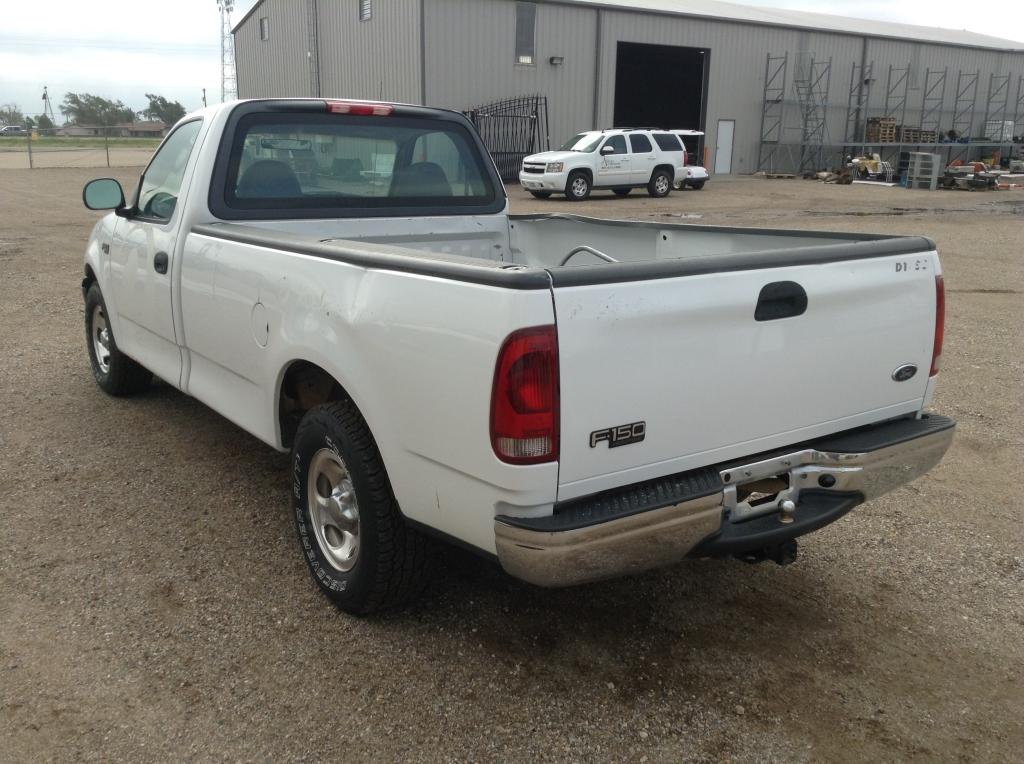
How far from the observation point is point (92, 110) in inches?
4077

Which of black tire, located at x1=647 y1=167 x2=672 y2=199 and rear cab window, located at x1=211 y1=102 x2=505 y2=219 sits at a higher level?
rear cab window, located at x1=211 y1=102 x2=505 y2=219

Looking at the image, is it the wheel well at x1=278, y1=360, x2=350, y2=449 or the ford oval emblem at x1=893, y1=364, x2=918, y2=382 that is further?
the wheel well at x1=278, y1=360, x2=350, y2=449

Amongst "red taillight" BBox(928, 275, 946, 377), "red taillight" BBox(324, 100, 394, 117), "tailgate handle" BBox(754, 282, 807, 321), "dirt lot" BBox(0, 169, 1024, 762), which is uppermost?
"red taillight" BBox(324, 100, 394, 117)

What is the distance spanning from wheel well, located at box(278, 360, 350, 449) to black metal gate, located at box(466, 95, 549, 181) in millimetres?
27413

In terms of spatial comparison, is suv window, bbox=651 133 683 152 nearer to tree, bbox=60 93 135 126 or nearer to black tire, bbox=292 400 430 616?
black tire, bbox=292 400 430 616

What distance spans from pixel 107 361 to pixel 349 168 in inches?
99.1

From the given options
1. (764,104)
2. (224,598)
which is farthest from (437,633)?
(764,104)

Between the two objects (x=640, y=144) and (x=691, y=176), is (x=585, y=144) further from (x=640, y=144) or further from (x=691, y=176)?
(x=691, y=176)

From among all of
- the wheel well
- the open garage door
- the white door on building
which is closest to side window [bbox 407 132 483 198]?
the wheel well

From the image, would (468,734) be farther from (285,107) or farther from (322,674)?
(285,107)

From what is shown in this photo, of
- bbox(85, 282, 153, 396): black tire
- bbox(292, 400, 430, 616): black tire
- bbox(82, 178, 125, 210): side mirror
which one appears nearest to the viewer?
bbox(292, 400, 430, 616): black tire

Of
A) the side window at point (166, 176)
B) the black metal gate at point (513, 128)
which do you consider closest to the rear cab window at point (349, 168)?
the side window at point (166, 176)

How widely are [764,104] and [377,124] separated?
35460mm

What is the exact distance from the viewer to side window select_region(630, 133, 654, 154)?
25328 mm
